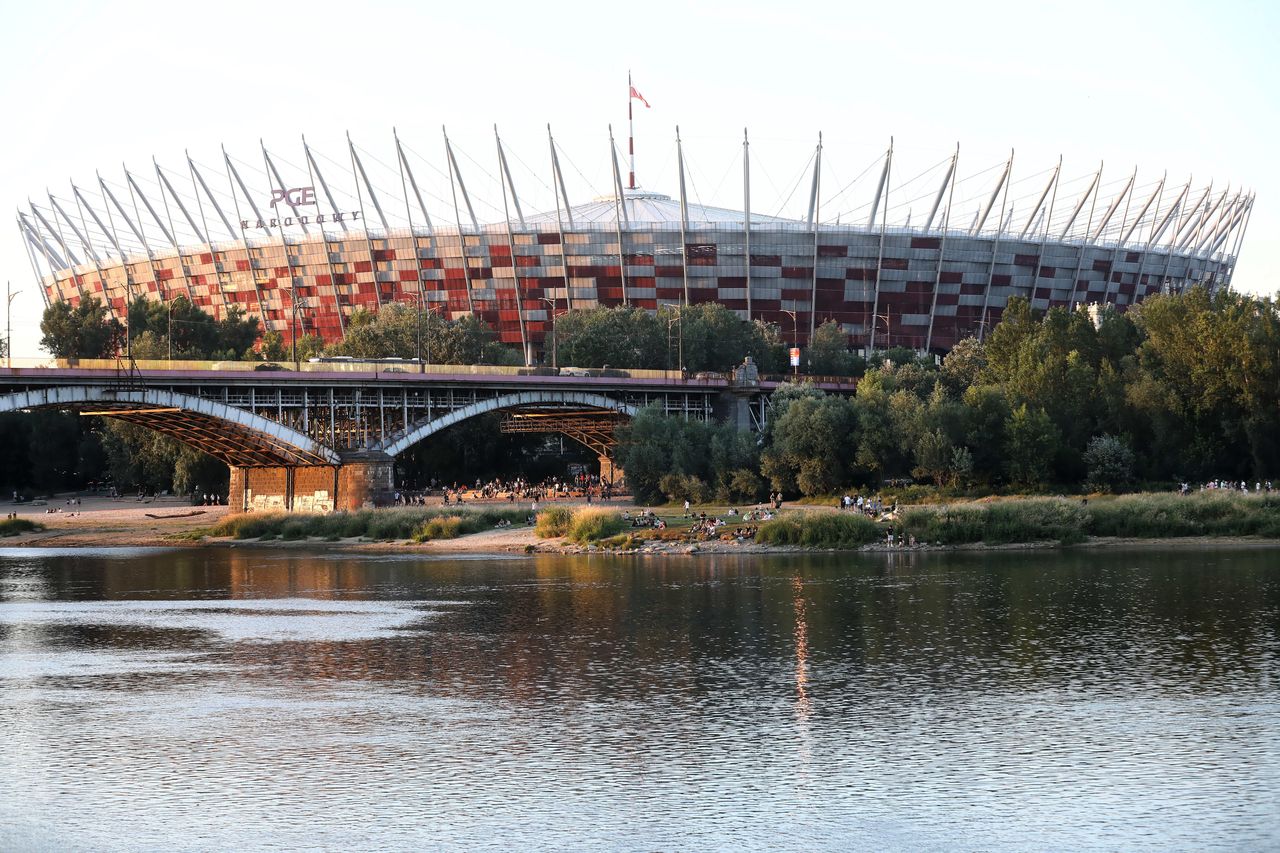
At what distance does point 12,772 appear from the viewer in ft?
98.5

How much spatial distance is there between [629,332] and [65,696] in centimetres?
10063

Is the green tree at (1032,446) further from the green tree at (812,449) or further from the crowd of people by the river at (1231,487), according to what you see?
the green tree at (812,449)

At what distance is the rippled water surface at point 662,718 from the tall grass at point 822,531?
17985mm

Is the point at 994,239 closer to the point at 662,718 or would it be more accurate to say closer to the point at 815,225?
the point at 815,225

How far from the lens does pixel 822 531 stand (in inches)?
3214

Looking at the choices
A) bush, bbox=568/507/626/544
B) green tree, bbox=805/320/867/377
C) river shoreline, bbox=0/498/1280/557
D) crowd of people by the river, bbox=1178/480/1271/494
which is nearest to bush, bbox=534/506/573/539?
river shoreline, bbox=0/498/1280/557

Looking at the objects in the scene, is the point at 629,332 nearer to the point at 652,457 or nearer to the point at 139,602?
the point at 652,457

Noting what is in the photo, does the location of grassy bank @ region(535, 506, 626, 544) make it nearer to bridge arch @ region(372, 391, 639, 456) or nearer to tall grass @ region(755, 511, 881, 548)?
tall grass @ region(755, 511, 881, 548)

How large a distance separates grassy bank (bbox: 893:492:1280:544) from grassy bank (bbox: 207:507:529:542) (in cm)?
2839

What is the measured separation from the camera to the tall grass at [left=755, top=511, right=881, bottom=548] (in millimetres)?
81312

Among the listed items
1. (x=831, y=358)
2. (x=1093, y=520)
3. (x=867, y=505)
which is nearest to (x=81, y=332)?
(x=831, y=358)

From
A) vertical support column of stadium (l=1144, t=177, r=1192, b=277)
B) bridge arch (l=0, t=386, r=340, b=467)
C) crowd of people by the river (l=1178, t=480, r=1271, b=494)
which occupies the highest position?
vertical support column of stadium (l=1144, t=177, r=1192, b=277)

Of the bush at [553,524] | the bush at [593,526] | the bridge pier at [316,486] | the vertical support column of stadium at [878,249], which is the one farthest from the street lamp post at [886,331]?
the bush at [593,526]

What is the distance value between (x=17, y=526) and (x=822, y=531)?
222ft
